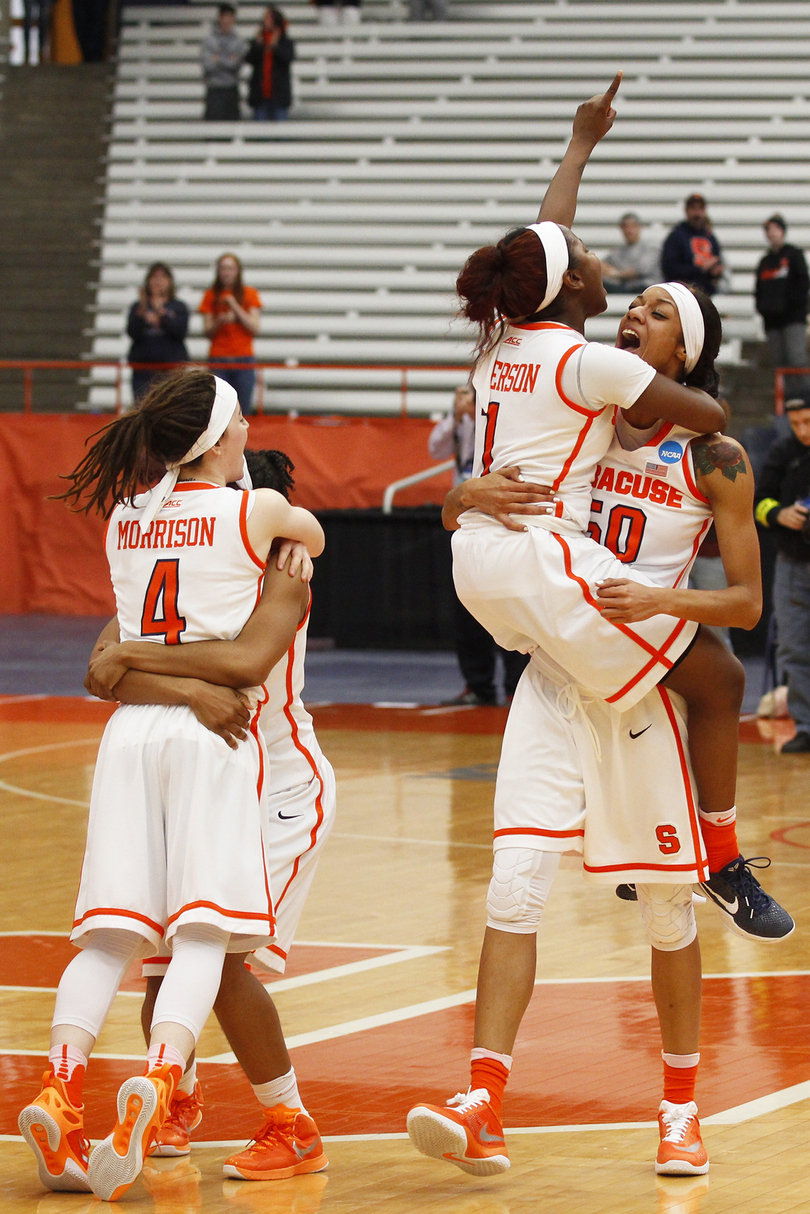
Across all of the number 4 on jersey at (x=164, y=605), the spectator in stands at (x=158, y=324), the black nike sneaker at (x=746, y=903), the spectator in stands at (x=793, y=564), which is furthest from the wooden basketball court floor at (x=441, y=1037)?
the spectator in stands at (x=158, y=324)

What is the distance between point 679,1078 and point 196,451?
1.87m

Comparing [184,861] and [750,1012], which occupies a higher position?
[184,861]

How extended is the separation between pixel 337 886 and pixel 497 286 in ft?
12.4

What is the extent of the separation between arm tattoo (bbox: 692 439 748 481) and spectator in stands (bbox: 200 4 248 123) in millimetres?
19392

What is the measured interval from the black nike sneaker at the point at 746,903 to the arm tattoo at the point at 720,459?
98cm

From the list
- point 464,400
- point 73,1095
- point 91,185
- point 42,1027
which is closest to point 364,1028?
point 42,1027

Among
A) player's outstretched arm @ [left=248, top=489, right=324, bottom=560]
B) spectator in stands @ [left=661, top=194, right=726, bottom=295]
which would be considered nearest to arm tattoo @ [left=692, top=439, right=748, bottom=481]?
player's outstretched arm @ [left=248, top=489, right=324, bottom=560]

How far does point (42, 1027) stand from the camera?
5.53m

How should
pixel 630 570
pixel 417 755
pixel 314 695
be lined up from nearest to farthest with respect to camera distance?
1. pixel 630 570
2. pixel 417 755
3. pixel 314 695

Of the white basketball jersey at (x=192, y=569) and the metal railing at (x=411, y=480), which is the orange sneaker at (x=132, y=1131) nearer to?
the white basketball jersey at (x=192, y=569)

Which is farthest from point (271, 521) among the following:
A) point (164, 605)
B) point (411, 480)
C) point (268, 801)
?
point (411, 480)

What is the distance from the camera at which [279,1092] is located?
14.0 ft

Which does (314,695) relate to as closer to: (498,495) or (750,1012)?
(750,1012)

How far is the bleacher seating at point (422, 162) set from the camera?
2109 cm
